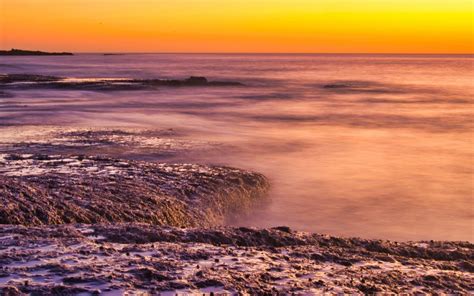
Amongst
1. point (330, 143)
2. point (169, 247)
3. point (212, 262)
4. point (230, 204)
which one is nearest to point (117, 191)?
point (230, 204)

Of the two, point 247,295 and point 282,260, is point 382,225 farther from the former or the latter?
point 247,295

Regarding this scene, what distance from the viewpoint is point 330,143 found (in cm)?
1958

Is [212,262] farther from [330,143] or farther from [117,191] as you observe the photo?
[330,143]

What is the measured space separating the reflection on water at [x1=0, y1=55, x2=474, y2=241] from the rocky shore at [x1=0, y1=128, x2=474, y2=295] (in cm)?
169

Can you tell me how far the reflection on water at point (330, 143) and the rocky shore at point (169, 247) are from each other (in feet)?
5.56

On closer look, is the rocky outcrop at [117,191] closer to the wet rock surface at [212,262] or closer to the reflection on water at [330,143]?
the reflection on water at [330,143]

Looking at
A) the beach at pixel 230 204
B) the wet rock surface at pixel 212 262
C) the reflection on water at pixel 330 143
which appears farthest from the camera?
the reflection on water at pixel 330 143

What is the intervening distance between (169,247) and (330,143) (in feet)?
45.7

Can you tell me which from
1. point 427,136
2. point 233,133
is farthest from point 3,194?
point 427,136

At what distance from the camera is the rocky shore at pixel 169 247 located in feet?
17.0

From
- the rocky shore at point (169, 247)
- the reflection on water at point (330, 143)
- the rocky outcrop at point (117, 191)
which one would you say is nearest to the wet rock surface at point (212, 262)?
the rocky shore at point (169, 247)

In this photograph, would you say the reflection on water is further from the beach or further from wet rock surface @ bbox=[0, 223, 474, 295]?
wet rock surface @ bbox=[0, 223, 474, 295]

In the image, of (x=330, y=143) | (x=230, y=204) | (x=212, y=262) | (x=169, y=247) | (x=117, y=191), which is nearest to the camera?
(x=212, y=262)

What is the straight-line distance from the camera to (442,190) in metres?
13.1
